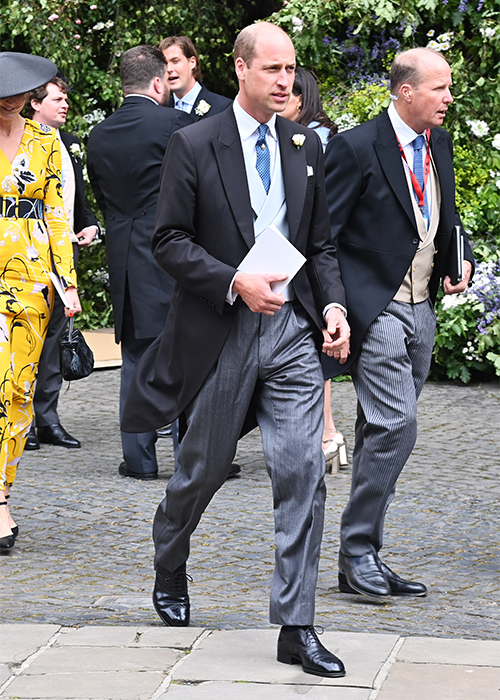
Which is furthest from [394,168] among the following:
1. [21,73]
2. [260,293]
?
[21,73]

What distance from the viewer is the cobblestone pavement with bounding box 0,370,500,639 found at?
4320mm

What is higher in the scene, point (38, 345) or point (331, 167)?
point (331, 167)

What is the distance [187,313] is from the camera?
3752mm

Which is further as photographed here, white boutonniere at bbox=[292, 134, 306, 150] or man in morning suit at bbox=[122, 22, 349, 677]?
white boutonniere at bbox=[292, 134, 306, 150]

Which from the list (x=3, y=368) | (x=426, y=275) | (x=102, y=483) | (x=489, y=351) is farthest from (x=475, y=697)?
(x=489, y=351)

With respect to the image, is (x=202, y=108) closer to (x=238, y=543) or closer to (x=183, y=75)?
(x=183, y=75)

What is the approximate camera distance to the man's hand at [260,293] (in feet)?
11.4

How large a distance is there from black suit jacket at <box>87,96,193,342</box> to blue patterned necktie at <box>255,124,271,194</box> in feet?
8.78

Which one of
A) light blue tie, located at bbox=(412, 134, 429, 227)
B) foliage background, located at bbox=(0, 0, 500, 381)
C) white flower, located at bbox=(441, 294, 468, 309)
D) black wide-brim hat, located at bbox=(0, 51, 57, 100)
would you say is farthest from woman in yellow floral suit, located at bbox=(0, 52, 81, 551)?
foliage background, located at bbox=(0, 0, 500, 381)

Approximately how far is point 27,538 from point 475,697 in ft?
8.58

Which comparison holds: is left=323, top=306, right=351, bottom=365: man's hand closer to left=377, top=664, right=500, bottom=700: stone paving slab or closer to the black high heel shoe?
left=377, top=664, right=500, bottom=700: stone paving slab

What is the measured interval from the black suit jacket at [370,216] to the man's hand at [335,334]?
74 centimetres

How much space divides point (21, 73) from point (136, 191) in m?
1.52

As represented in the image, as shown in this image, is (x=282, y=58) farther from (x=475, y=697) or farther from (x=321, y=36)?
(x=321, y=36)
